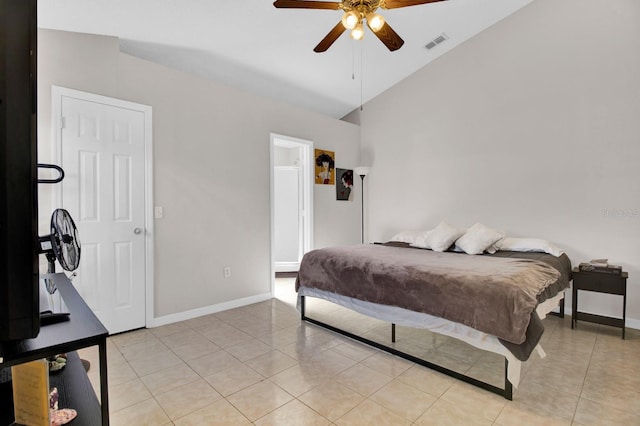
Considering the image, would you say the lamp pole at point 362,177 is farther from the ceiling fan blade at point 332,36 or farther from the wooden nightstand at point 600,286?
the wooden nightstand at point 600,286

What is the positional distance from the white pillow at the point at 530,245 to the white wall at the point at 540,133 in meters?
0.35

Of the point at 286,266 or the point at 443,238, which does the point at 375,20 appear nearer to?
the point at 443,238

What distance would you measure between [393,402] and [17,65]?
7.11ft

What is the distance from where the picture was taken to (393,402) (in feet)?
6.26

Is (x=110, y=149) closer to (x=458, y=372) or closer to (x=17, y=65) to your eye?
(x=17, y=65)

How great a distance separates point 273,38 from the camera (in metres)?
3.29

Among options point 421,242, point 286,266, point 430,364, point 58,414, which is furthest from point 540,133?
point 58,414

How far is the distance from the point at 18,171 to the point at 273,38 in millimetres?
3136

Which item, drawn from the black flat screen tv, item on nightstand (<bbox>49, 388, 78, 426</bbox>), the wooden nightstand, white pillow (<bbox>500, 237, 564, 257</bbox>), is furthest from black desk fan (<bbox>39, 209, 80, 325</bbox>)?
the wooden nightstand

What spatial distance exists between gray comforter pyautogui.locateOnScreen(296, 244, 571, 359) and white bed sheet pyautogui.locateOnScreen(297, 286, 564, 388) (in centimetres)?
5

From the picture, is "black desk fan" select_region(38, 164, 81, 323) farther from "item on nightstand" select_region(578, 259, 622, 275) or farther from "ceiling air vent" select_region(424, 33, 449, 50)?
"ceiling air vent" select_region(424, 33, 449, 50)

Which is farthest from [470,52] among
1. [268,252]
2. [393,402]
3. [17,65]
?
[17,65]

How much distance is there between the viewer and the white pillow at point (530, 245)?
315cm

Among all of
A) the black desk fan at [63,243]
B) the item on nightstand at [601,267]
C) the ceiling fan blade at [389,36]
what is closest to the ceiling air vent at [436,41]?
the ceiling fan blade at [389,36]
